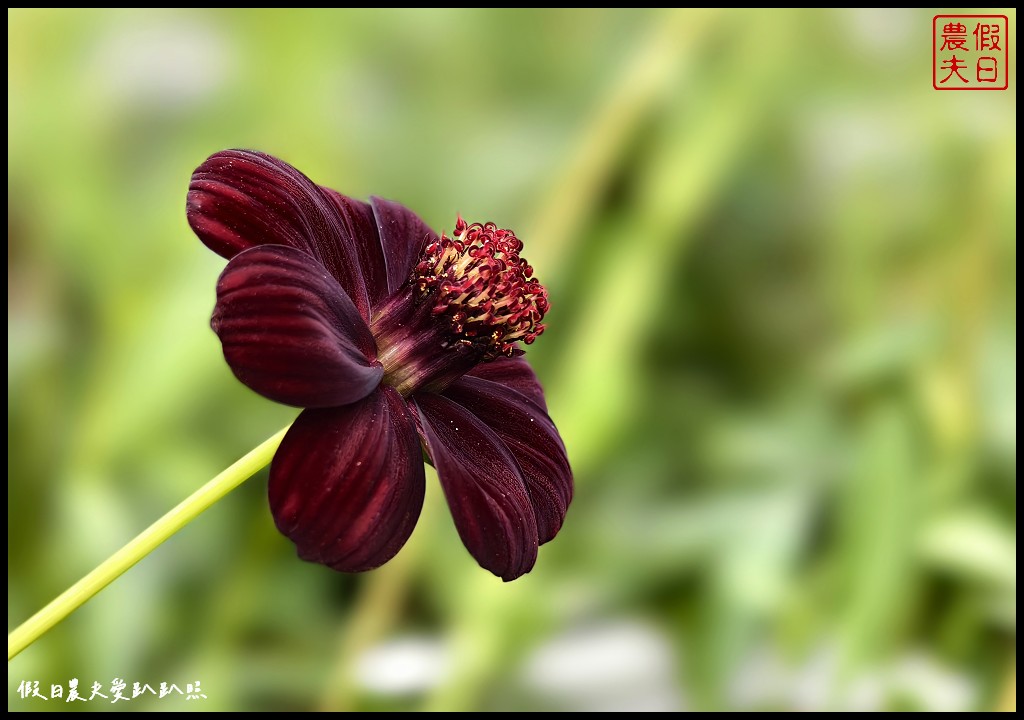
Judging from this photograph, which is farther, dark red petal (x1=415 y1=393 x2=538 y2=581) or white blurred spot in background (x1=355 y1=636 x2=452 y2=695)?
white blurred spot in background (x1=355 y1=636 x2=452 y2=695)

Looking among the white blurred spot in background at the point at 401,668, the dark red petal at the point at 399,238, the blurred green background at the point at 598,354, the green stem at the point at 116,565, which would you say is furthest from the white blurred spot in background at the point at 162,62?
the green stem at the point at 116,565

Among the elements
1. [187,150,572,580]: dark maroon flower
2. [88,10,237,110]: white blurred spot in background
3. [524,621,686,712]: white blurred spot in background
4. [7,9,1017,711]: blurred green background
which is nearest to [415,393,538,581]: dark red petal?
[187,150,572,580]: dark maroon flower

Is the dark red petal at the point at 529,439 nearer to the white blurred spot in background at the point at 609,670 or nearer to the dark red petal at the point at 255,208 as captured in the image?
the dark red petal at the point at 255,208

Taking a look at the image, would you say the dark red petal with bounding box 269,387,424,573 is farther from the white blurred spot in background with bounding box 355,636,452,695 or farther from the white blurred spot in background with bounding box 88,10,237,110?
the white blurred spot in background with bounding box 88,10,237,110

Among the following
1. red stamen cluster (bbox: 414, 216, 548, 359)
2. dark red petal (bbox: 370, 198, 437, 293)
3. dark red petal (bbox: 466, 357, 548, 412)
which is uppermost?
dark red petal (bbox: 370, 198, 437, 293)

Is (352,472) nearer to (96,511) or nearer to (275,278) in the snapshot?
(275,278)

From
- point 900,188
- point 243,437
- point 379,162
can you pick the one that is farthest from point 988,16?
point 243,437
